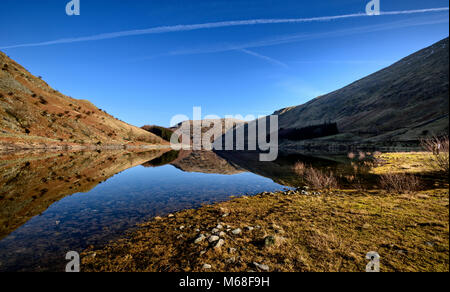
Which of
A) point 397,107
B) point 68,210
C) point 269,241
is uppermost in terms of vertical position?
point 397,107

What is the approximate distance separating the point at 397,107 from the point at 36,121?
143 meters

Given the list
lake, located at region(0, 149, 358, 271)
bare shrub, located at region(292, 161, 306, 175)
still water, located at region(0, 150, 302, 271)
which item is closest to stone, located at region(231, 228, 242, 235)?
lake, located at region(0, 149, 358, 271)

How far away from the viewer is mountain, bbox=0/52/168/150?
44.2 metres

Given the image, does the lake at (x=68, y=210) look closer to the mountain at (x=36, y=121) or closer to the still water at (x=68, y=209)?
the still water at (x=68, y=209)

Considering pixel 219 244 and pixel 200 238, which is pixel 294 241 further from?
pixel 200 238

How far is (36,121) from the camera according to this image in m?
52.2

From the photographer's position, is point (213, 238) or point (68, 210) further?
point (68, 210)

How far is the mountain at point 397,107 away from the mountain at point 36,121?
91.9 m

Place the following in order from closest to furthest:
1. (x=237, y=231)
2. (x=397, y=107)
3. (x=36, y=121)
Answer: (x=237, y=231), (x=36, y=121), (x=397, y=107)

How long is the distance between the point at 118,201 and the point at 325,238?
12424mm

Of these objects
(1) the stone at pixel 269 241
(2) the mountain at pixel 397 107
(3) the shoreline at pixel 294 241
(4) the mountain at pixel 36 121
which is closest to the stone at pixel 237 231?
(3) the shoreline at pixel 294 241

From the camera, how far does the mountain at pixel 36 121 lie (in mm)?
44181

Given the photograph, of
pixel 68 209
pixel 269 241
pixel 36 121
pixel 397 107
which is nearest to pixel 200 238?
pixel 269 241

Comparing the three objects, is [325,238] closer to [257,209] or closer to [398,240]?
[398,240]
